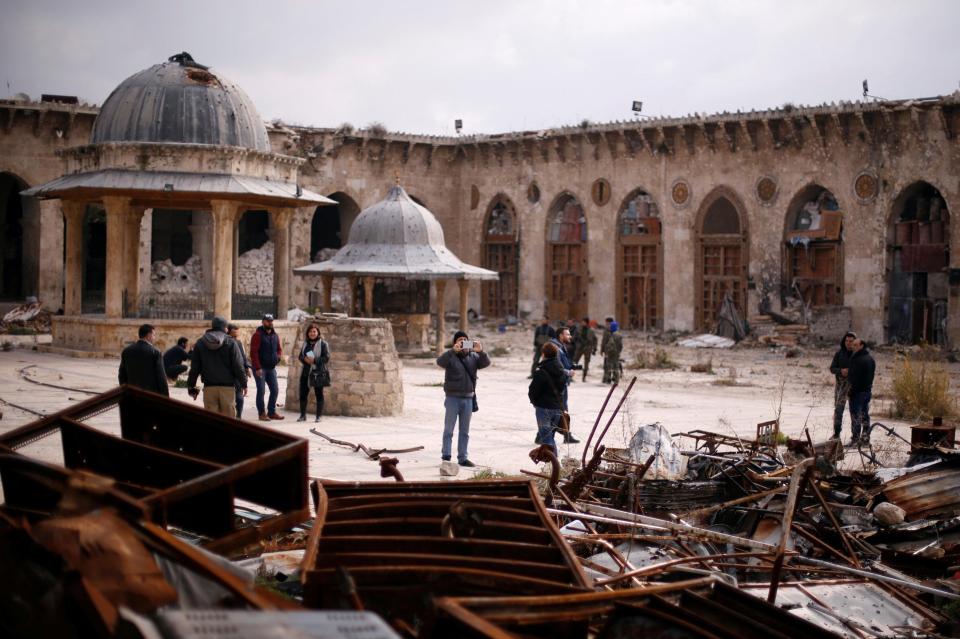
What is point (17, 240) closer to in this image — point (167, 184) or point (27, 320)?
point (27, 320)

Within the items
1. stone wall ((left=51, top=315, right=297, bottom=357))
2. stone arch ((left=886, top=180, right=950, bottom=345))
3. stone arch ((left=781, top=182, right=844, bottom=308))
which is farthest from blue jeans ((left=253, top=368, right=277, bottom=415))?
stone arch ((left=781, top=182, right=844, bottom=308))

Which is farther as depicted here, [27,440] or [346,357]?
[346,357]

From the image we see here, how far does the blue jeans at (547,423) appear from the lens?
34.6 feet

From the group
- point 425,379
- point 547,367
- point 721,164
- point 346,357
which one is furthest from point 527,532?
point 721,164

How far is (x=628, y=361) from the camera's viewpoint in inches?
936

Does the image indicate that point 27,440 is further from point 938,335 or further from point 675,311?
point 675,311

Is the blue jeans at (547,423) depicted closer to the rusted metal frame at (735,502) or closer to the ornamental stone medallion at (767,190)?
the rusted metal frame at (735,502)

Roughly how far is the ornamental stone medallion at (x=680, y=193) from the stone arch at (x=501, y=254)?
575 cm

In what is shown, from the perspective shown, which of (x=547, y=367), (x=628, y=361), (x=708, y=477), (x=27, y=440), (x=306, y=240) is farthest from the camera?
(x=306, y=240)

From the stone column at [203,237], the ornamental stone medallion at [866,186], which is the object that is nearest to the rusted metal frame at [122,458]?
the ornamental stone medallion at [866,186]

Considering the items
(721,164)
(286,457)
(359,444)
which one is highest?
(721,164)

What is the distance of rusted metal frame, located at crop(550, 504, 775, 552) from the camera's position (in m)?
6.59

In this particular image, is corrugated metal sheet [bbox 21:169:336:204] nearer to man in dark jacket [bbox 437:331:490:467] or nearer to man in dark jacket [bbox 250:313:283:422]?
man in dark jacket [bbox 250:313:283:422]

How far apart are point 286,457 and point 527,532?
125 centimetres
